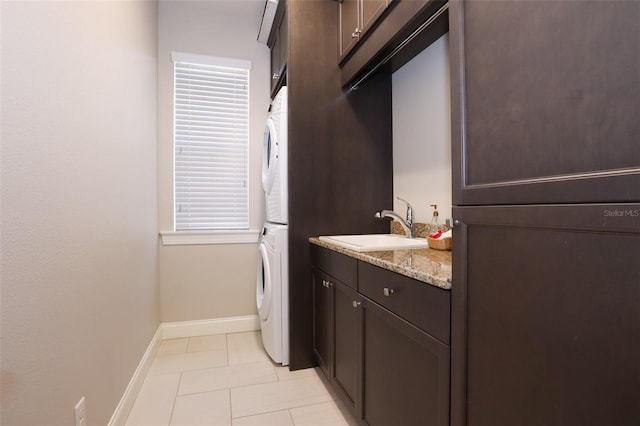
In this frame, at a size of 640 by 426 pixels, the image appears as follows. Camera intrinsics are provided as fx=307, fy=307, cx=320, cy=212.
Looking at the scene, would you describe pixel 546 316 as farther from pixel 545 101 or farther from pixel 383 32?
pixel 383 32

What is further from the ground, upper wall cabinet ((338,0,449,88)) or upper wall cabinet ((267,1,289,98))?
upper wall cabinet ((267,1,289,98))

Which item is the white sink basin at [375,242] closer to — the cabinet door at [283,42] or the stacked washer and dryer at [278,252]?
the stacked washer and dryer at [278,252]

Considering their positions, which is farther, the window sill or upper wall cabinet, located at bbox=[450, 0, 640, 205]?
the window sill

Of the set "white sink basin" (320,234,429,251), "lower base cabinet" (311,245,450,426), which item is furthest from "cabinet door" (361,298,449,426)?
"white sink basin" (320,234,429,251)

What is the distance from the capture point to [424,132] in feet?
6.23

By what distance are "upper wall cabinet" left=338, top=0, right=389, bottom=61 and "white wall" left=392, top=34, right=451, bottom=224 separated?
0.43m

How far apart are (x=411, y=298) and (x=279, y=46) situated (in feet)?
7.29

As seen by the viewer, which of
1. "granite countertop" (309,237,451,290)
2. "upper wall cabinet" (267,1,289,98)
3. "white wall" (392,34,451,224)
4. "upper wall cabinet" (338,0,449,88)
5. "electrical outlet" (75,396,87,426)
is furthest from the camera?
"upper wall cabinet" (267,1,289,98)

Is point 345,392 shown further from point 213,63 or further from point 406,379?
point 213,63

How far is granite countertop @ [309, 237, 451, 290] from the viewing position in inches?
35.7

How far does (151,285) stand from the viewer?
90.7 inches

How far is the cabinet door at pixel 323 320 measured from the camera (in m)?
1.76

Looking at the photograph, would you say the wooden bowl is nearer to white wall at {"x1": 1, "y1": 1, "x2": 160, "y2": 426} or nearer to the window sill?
white wall at {"x1": 1, "y1": 1, "x2": 160, "y2": 426}

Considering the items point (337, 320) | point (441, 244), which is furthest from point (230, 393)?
point (441, 244)
